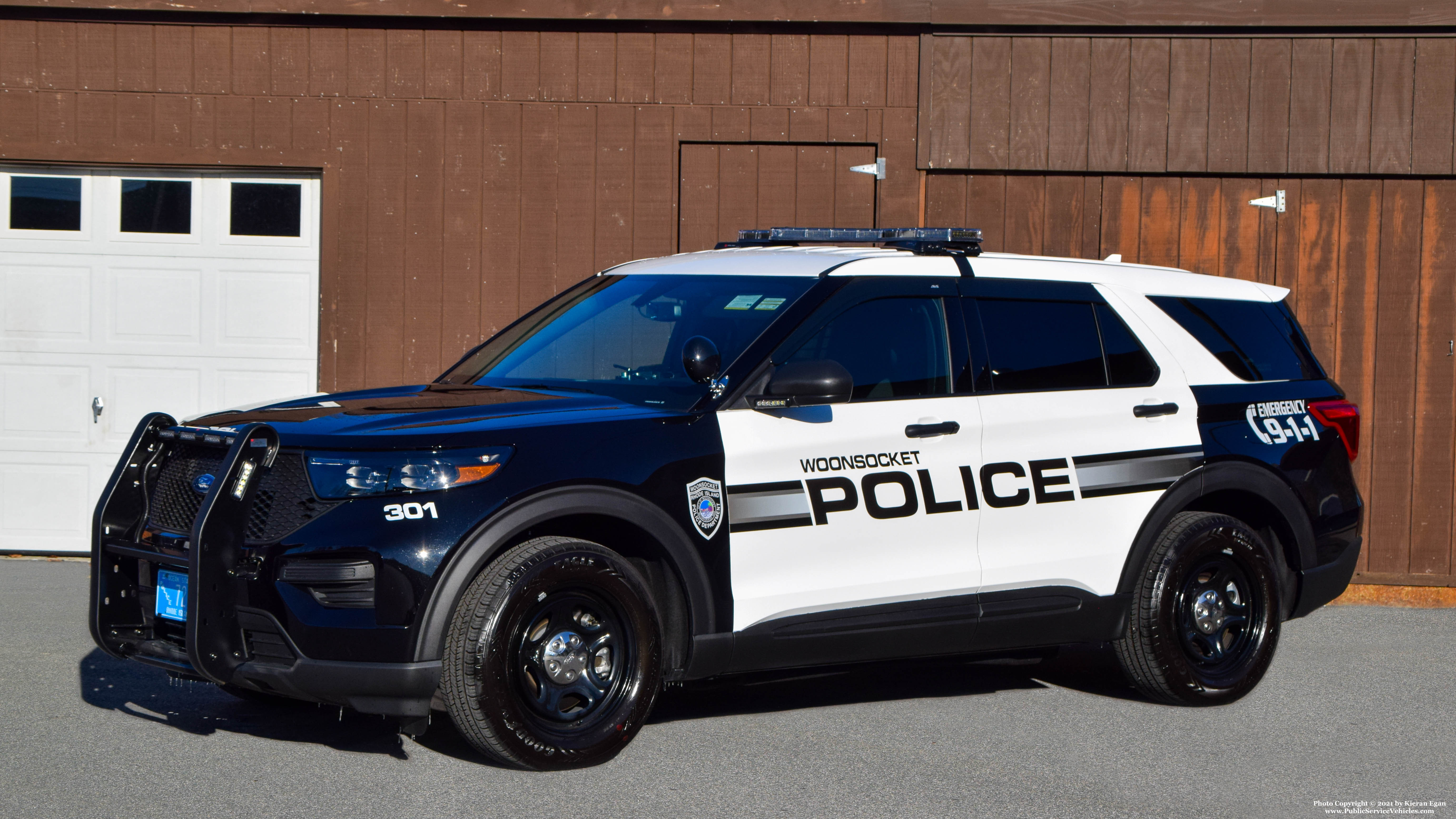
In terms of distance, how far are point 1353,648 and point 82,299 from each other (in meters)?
8.11

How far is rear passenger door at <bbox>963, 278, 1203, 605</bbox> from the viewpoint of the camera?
5.48m

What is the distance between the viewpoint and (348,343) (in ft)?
31.4

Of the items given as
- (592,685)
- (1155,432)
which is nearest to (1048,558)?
(1155,432)

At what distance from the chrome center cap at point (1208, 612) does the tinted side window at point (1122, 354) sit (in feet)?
3.06

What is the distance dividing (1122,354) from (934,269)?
36.1 inches

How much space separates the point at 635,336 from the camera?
5.59 meters

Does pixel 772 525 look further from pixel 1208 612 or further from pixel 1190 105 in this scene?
pixel 1190 105

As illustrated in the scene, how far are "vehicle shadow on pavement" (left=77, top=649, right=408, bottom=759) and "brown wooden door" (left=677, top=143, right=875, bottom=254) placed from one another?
15.3 feet

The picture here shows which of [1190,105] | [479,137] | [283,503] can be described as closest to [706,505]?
[283,503]

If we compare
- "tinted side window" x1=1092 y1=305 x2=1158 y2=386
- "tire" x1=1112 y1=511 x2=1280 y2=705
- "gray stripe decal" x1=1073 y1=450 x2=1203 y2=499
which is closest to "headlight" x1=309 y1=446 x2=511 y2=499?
"gray stripe decal" x1=1073 y1=450 x2=1203 y2=499

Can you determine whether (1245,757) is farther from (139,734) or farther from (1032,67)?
(1032,67)

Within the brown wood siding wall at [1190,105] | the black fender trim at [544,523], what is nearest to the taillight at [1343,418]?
the black fender trim at [544,523]

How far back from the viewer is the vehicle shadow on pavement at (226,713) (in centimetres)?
518

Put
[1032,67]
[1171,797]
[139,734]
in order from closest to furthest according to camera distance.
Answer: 1. [1171,797]
2. [139,734]
3. [1032,67]
